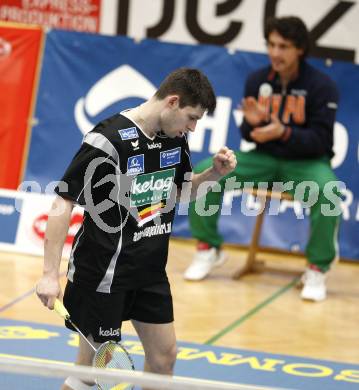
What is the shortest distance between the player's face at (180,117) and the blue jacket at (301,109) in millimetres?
3509

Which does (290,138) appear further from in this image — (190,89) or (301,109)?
(190,89)

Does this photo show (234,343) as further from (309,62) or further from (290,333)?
Answer: (309,62)

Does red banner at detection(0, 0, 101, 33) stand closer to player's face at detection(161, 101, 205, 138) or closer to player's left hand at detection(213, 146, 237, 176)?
player's left hand at detection(213, 146, 237, 176)

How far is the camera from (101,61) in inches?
360

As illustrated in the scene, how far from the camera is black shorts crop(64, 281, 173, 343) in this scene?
14.0 feet

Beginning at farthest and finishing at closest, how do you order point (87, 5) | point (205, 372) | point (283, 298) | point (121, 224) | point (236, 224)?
point (87, 5), point (236, 224), point (283, 298), point (205, 372), point (121, 224)

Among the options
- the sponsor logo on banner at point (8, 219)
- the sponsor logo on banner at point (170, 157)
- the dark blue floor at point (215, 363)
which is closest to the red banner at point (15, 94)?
the sponsor logo on banner at point (8, 219)

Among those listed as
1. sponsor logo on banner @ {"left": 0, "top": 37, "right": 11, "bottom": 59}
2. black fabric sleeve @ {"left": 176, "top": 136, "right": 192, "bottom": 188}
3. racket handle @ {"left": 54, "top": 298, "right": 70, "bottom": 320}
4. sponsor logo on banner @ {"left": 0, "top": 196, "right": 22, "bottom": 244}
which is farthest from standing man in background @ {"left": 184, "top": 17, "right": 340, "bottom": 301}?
racket handle @ {"left": 54, "top": 298, "right": 70, "bottom": 320}

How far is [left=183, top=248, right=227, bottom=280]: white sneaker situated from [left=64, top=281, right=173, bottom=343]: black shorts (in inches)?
135

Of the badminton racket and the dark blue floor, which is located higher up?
the badminton racket

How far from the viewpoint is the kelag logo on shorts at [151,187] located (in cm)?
430

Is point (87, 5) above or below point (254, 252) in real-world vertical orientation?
above

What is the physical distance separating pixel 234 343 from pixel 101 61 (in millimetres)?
3667

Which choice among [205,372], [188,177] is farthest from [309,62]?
[188,177]
